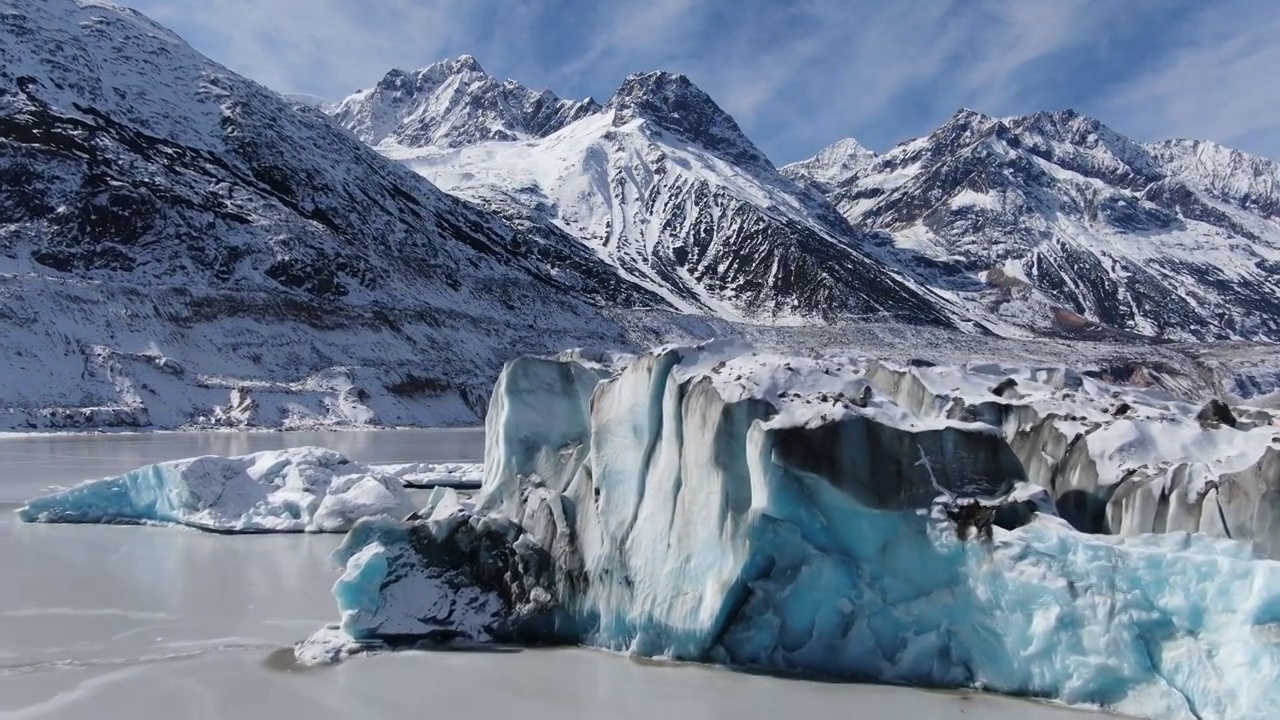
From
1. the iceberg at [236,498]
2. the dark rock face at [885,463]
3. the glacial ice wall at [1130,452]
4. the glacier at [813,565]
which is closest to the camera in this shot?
the glacier at [813,565]

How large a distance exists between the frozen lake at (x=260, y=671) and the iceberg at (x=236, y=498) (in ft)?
8.45

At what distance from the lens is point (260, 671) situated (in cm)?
881

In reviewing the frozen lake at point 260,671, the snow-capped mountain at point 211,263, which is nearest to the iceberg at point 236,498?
the frozen lake at point 260,671

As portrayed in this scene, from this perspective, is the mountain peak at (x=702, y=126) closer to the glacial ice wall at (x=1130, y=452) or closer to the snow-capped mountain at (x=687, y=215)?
the snow-capped mountain at (x=687, y=215)

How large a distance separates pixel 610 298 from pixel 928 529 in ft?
297

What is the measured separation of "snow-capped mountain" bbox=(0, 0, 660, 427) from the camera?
1811 inches

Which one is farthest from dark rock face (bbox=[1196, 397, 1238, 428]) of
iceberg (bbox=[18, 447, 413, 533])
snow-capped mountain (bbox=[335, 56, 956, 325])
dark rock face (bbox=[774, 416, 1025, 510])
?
snow-capped mountain (bbox=[335, 56, 956, 325])

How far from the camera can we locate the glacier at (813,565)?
24.3 feet

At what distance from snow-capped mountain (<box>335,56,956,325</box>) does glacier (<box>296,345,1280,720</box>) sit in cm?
9927

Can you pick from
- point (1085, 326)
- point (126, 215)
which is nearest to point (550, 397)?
point (126, 215)

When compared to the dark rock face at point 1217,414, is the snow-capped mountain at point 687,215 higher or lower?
higher

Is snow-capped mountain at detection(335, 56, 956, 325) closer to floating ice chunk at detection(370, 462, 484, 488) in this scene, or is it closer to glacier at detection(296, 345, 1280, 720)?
floating ice chunk at detection(370, 462, 484, 488)

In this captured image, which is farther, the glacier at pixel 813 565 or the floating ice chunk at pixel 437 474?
the floating ice chunk at pixel 437 474

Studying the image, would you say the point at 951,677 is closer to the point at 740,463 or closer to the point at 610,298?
the point at 740,463
